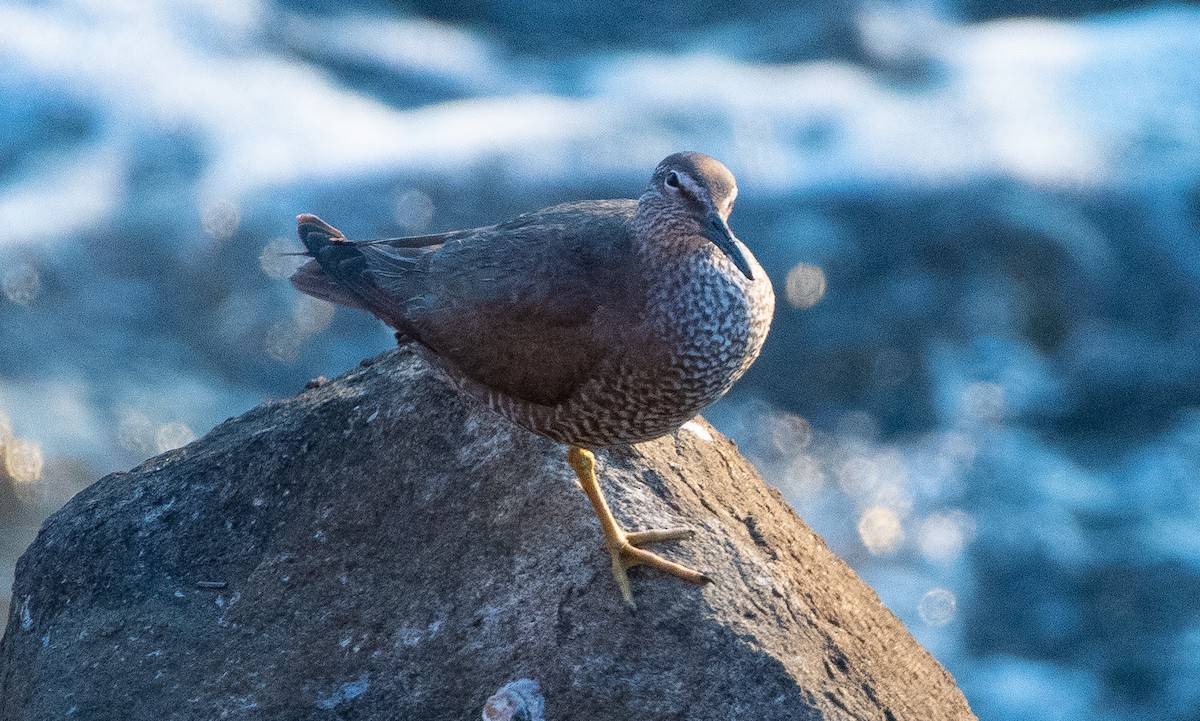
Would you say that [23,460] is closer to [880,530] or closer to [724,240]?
[880,530]

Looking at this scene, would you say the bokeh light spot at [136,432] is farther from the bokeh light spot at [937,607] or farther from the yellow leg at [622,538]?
the yellow leg at [622,538]

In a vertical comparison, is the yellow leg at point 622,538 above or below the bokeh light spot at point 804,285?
below

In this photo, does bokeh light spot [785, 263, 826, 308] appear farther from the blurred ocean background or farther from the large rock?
the large rock

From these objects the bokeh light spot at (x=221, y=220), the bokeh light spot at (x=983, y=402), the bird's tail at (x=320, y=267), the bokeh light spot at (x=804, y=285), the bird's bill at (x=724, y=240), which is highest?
Result: the bokeh light spot at (x=804, y=285)

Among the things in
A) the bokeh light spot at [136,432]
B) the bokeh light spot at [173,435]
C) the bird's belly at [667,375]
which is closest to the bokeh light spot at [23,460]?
the bokeh light spot at [136,432]

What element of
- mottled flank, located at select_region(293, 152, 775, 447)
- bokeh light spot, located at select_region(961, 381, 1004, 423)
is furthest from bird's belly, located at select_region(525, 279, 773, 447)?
bokeh light spot, located at select_region(961, 381, 1004, 423)

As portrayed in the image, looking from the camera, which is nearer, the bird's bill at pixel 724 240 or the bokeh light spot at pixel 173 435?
the bird's bill at pixel 724 240

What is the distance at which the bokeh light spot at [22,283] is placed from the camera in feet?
34.9

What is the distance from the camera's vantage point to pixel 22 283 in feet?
35.1

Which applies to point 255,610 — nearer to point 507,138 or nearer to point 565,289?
point 565,289

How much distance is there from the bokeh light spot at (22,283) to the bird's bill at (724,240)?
8.44 metres

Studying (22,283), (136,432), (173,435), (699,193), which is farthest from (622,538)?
(22,283)

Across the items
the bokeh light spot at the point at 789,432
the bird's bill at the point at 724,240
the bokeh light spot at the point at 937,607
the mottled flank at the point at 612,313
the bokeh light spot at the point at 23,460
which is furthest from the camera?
the bokeh light spot at the point at 789,432

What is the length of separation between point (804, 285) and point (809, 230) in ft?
2.50
